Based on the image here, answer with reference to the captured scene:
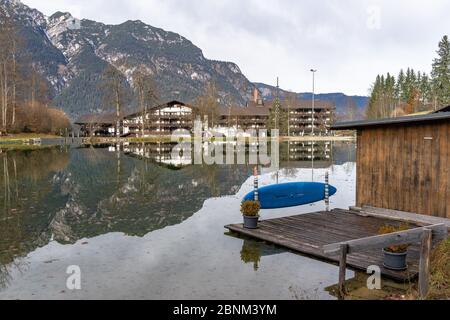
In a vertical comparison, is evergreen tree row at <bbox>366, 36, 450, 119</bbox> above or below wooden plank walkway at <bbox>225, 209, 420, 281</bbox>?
above

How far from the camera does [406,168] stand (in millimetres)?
15117

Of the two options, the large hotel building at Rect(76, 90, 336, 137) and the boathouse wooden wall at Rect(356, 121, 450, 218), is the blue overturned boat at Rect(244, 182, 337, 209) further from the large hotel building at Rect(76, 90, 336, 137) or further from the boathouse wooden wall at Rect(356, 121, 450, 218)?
the large hotel building at Rect(76, 90, 336, 137)

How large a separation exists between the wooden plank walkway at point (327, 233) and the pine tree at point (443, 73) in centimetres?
8174

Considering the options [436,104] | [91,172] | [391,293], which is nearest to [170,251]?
[391,293]

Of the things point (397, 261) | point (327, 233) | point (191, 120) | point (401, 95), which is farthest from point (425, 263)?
point (401, 95)

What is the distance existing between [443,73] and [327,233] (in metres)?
89.2

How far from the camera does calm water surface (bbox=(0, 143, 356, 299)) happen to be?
30.8 ft

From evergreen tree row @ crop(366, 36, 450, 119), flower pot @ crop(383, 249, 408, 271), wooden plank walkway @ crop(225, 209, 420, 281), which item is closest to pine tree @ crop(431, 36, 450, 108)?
evergreen tree row @ crop(366, 36, 450, 119)

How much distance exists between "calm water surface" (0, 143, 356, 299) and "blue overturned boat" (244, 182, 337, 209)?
43 cm

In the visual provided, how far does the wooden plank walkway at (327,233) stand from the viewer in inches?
416
